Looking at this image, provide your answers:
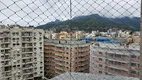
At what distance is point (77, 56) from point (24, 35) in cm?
278

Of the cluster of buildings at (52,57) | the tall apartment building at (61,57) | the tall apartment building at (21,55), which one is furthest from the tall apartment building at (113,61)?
the tall apartment building at (21,55)


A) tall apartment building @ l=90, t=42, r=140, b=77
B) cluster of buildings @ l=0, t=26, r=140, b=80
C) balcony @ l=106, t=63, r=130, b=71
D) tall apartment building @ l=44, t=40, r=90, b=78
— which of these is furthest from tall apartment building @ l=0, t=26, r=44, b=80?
balcony @ l=106, t=63, r=130, b=71

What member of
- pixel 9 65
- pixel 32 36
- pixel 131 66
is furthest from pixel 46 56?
pixel 131 66

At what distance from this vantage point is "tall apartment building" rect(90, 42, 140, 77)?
5.63 m

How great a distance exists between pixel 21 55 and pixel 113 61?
420 centimetres

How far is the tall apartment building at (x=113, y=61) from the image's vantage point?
563cm

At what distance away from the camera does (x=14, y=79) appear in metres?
7.32

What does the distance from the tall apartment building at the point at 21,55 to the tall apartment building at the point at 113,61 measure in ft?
8.80

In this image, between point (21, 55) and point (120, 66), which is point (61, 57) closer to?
point (21, 55)

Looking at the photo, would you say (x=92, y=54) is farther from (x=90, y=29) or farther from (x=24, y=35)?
(x=90, y=29)

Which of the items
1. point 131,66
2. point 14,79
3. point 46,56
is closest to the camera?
point 131,66

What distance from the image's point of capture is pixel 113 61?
646 cm

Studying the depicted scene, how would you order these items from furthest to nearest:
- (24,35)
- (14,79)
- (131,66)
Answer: (24,35)
(14,79)
(131,66)

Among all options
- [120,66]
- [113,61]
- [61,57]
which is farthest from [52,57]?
[120,66]
